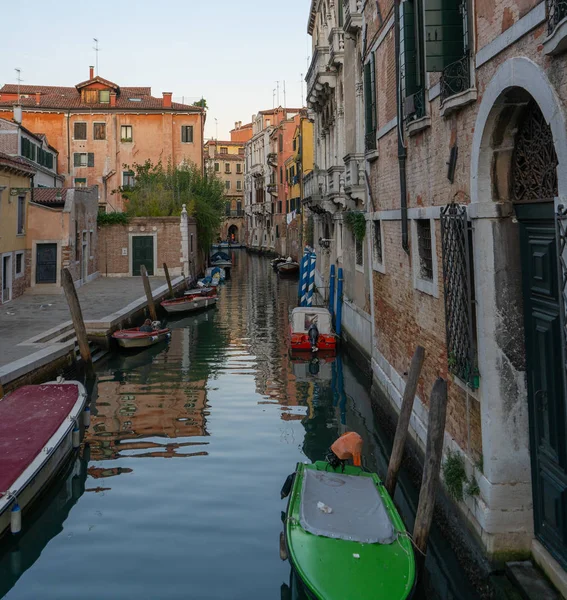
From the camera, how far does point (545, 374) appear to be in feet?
14.6

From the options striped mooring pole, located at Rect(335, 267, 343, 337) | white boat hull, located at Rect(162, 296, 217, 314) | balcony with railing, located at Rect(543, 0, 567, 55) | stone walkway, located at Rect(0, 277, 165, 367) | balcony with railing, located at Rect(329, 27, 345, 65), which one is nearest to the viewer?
balcony with railing, located at Rect(543, 0, 567, 55)

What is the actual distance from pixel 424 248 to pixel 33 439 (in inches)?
197

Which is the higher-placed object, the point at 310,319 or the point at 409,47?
the point at 409,47

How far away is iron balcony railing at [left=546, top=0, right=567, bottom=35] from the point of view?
11.6ft

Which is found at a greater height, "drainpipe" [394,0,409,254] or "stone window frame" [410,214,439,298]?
"drainpipe" [394,0,409,254]

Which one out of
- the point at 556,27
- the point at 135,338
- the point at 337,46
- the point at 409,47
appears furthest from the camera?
the point at 337,46

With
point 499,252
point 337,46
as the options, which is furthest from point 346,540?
point 337,46

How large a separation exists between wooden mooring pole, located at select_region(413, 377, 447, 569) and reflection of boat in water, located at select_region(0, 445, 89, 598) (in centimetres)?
346

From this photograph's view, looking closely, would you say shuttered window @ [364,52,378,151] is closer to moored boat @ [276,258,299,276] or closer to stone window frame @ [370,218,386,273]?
stone window frame @ [370,218,386,273]

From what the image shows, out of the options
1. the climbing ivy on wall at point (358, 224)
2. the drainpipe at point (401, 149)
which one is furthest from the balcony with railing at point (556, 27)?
the climbing ivy on wall at point (358, 224)

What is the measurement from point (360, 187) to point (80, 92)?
97.3ft

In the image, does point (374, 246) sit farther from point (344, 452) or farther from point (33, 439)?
point (33, 439)

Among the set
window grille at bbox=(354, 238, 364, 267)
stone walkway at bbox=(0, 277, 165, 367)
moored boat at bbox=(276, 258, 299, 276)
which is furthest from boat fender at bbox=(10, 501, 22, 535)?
moored boat at bbox=(276, 258, 299, 276)

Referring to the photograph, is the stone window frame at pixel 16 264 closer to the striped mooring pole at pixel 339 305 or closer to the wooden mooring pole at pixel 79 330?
the wooden mooring pole at pixel 79 330
